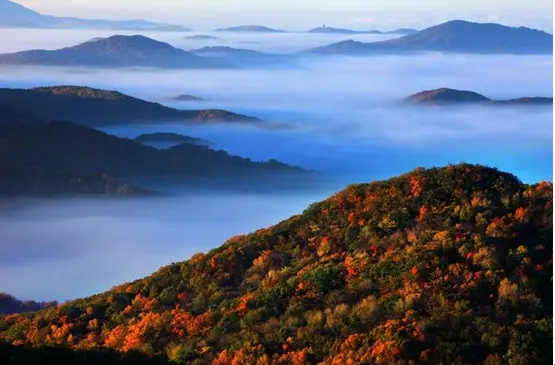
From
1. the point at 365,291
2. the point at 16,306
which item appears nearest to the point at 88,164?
the point at 16,306

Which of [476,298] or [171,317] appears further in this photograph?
[171,317]

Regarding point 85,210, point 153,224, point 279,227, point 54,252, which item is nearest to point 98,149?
point 85,210

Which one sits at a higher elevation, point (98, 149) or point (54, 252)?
→ point (98, 149)

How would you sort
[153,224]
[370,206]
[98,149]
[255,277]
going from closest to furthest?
1. [255,277]
2. [370,206]
3. [153,224]
4. [98,149]

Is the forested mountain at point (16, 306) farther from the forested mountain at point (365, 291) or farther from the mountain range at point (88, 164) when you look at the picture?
the mountain range at point (88, 164)

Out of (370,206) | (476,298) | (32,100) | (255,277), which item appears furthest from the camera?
(32,100)

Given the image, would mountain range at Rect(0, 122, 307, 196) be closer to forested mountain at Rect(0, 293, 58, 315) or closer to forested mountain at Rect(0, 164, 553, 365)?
forested mountain at Rect(0, 293, 58, 315)

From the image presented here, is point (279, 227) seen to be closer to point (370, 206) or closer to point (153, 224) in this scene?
point (370, 206)

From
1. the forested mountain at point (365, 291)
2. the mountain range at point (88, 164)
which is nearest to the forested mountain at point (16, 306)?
the forested mountain at point (365, 291)
